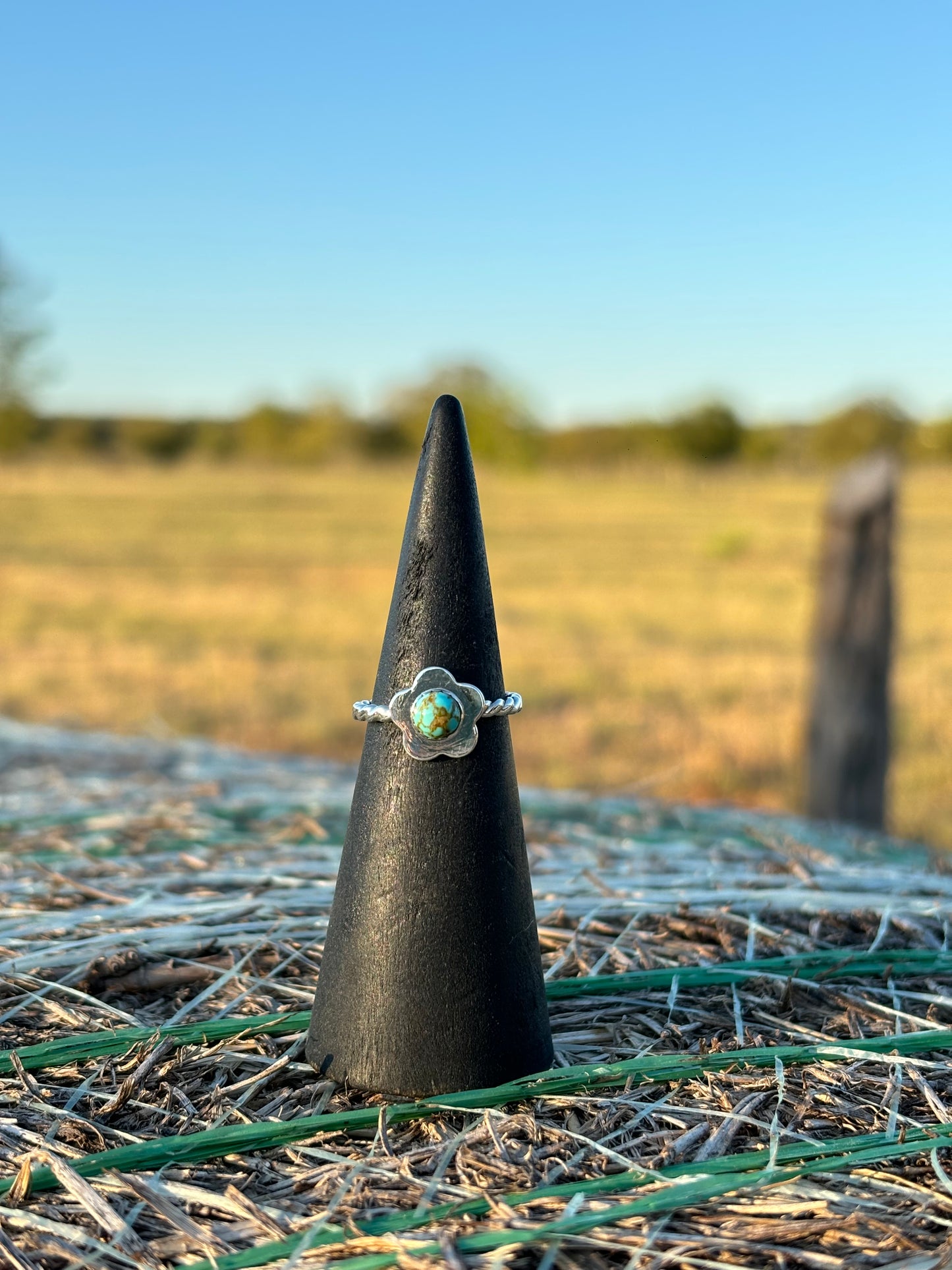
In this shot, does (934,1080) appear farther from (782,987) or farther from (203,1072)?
(203,1072)

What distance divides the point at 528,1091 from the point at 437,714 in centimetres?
74

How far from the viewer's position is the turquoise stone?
2289mm

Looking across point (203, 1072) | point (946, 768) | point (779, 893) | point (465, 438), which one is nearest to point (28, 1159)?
point (203, 1072)

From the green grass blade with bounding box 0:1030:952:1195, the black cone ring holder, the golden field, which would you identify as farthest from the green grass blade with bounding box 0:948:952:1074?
the golden field

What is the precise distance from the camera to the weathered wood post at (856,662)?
7.26m

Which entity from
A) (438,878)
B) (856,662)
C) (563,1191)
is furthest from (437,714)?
(856,662)

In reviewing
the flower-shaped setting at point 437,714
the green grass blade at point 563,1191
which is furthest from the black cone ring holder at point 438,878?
the green grass blade at point 563,1191

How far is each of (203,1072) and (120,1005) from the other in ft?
1.37

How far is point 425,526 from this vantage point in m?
2.39

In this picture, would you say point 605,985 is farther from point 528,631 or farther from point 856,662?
point 528,631

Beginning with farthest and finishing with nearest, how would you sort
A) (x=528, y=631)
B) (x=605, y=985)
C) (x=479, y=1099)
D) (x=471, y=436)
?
(x=471, y=436) → (x=528, y=631) → (x=605, y=985) → (x=479, y=1099)

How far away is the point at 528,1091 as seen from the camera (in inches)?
88.6

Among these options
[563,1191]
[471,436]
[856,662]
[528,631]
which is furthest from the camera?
[471,436]

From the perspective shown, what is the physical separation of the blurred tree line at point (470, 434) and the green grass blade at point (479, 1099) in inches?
2539
